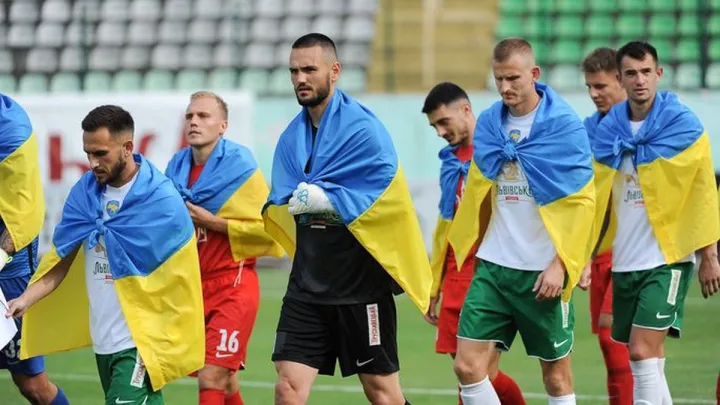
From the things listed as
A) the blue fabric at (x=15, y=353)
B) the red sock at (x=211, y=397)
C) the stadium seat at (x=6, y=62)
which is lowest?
the red sock at (x=211, y=397)

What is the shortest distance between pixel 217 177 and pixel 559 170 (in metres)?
2.23

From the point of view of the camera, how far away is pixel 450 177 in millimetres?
8773

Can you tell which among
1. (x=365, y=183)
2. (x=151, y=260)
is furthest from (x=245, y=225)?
(x=151, y=260)

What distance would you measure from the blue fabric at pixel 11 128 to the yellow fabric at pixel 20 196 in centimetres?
3

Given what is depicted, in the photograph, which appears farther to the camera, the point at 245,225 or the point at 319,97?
the point at 245,225

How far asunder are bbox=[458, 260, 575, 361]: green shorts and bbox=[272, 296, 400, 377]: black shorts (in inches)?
24.1

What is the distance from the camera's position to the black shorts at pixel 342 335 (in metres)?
6.92

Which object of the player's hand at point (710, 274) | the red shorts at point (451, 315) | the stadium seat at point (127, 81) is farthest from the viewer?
the stadium seat at point (127, 81)

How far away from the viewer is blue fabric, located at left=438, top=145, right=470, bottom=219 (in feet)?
28.5

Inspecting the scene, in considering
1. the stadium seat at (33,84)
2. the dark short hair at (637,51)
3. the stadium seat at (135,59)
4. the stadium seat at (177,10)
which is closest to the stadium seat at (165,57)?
the stadium seat at (135,59)

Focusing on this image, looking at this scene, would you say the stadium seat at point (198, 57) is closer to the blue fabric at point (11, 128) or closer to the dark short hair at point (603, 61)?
the dark short hair at point (603, 61)

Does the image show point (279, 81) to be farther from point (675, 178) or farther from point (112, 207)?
point (112, 207)

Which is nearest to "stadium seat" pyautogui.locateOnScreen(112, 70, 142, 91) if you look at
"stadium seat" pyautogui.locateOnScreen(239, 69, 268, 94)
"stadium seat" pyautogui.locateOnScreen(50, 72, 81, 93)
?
"stadium seat" pyautogui.locateOnScreen(50, 72, 81, 93)

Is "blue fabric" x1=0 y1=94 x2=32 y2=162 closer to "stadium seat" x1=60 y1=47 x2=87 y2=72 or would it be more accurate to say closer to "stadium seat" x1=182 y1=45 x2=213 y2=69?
"stadium seat" x1=182 y1=45 x2=213 y2=69
